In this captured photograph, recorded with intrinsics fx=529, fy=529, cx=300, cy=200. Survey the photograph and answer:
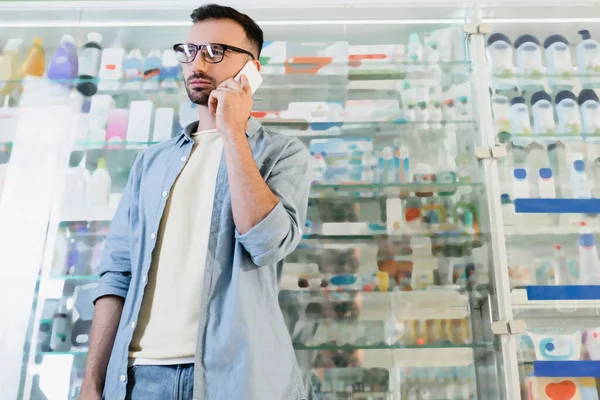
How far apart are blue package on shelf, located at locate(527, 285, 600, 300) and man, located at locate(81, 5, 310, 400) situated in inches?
40.5

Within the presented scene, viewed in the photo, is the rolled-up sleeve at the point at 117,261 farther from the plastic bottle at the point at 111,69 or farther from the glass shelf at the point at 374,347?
the plastic bottle at the point at 111,69

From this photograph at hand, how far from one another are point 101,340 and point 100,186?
0.90 m

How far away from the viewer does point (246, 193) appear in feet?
3.70

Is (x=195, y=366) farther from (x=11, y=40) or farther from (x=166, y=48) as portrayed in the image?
(x=11, y=40)

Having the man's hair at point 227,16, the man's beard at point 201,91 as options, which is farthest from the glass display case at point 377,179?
the man's beard at point 201,91

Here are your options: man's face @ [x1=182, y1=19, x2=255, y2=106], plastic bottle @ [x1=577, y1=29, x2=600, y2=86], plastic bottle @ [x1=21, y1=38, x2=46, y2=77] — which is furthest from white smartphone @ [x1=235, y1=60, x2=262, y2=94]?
plastic bottle @ [x1=577, y1=29, x2=600, y2=86]

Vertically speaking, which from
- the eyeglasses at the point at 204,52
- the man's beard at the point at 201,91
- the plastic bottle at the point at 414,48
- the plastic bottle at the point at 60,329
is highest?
the plastic bottle at the point at 414,48

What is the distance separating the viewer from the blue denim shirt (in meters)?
1.10

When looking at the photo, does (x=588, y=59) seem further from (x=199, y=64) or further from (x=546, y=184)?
(x=199, y=64)

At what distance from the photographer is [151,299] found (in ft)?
3.97

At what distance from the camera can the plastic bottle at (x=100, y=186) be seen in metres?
2.02

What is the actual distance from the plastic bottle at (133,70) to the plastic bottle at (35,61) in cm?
35

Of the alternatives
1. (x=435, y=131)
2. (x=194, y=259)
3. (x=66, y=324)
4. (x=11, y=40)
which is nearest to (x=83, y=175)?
(x=66, y=324)

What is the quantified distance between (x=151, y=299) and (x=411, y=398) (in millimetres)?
1054
